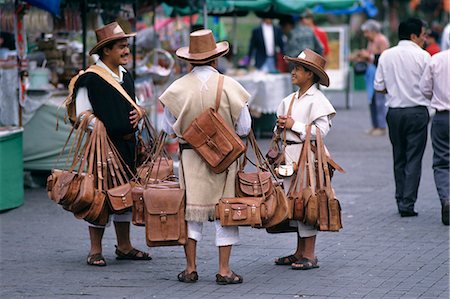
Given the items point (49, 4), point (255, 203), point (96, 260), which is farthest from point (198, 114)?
point (49, 4)

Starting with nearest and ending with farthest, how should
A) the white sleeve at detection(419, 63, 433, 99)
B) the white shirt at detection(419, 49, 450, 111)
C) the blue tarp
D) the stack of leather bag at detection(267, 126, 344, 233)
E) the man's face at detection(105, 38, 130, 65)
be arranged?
the stack of leather bag at detection(267, 126, 344, 233), the man's face at detection(105, 38, 130, 65), the white shirt at detection(419, 49, 450, 111), the white sleeve at detection(419, 63, 433, 99), the blue tarp

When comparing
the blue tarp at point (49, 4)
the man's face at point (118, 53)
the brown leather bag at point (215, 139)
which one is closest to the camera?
the brown leather bag at point (215, 139)

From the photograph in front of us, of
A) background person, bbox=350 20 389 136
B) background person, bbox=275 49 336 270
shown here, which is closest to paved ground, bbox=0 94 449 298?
background person, bbox=275 49 336 270

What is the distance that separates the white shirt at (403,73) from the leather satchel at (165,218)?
3.60 meters

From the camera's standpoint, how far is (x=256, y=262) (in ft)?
27.1

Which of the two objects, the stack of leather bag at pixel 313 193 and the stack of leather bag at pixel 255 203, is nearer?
the stack of leather bag at pixel 255 203

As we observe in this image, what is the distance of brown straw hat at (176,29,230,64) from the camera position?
7289 mm

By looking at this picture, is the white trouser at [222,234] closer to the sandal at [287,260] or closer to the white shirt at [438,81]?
the sandal at [287,260]

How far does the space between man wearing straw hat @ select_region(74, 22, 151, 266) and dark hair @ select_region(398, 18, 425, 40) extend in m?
3.30

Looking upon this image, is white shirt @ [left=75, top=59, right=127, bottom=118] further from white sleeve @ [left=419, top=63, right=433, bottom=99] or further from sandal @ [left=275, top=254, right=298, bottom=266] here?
white sleeve @ [left=419, top=63, right=433, bottom=99]

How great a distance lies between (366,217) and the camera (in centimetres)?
1045

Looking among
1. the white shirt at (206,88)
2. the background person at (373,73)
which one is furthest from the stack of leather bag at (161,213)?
the background person at (373,73)

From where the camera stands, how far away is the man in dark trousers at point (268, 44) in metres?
19.9

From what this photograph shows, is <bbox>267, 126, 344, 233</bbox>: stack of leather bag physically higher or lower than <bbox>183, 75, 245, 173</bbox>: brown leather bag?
lower
